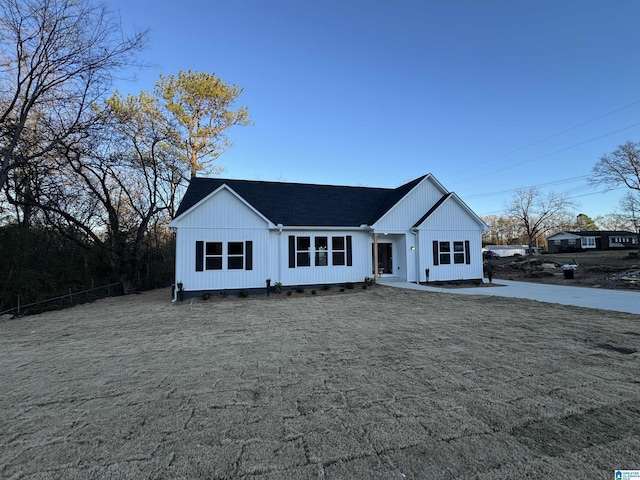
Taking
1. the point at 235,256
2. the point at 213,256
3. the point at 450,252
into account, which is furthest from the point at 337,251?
the point at 450,252

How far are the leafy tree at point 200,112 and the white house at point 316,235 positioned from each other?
331 inches

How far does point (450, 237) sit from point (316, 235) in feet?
23.9

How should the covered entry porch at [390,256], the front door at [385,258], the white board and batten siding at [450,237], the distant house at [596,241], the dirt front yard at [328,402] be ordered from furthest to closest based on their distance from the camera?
the distant house at [596,241]
the front door at [385,258]
the covered entry porch at [390,256]
the white board and batten siding at [450,237]
the dirt front yard at [328,402]

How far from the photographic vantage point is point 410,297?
36.2 ft

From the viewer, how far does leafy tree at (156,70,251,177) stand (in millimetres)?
20578

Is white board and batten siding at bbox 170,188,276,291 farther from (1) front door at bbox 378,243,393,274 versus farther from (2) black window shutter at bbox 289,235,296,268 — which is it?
(1) front door at bbox 378,243,393,274

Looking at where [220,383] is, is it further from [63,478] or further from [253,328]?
[253,328]

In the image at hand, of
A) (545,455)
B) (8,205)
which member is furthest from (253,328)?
(8,205)

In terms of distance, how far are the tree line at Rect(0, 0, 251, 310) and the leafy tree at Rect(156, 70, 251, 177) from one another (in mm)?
71

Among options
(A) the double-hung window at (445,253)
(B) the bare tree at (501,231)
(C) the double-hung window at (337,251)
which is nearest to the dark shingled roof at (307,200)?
(C) the double-hung window at (337,251)

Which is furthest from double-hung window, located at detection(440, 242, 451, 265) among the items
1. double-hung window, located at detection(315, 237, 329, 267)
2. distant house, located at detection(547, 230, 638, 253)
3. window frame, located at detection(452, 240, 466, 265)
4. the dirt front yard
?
distant house, located at detection(547, 230, 638, 253)

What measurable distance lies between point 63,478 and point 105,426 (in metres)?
0.76

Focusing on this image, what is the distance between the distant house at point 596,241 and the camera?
49500 millimetres

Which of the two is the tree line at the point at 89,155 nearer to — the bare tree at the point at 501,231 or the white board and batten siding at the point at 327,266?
the white board and batten siding at the point at 327,266
